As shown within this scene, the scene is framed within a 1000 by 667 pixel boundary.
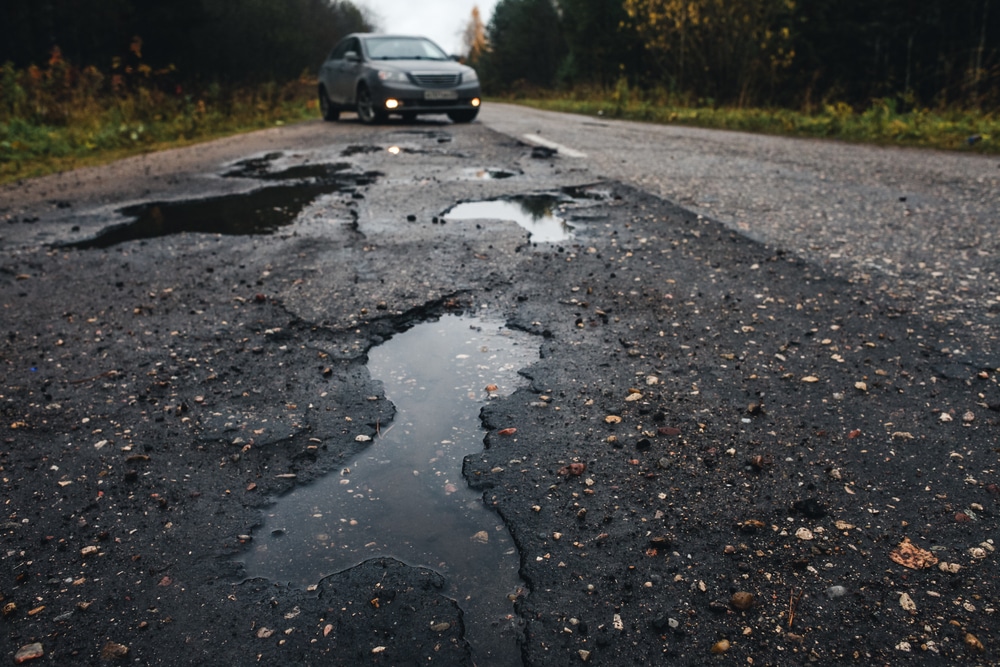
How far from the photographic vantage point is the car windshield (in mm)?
11805

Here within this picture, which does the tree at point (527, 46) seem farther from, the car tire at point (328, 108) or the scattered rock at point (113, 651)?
the scattered rock at point (113, 651)

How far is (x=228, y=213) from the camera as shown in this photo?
4.88 metres

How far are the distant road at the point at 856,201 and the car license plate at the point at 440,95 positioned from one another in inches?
131

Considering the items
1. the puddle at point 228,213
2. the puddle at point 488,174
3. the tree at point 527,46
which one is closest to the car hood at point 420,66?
the puddle at point 488,174

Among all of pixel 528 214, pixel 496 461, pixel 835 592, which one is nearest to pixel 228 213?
pixel 528 214

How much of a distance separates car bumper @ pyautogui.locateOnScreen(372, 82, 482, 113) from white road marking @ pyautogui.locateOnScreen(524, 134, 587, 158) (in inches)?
101

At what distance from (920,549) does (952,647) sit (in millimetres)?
278

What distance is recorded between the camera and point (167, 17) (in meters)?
21.3

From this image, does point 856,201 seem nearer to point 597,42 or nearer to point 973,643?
point 973,643

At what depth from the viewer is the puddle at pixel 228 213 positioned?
433cm

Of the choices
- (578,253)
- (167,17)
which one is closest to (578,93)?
(167,17)

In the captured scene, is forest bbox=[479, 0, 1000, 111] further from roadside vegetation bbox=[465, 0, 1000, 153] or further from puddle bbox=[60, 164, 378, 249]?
puddle bbox=[60, 164, 378, 249]

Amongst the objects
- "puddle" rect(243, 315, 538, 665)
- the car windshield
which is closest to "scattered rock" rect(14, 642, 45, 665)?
"puddle" rect(243, 315, 538, 665)

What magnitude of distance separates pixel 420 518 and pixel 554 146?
22.9 feet
